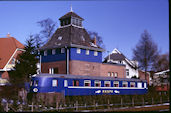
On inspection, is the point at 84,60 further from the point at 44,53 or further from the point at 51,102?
the point at 51,102

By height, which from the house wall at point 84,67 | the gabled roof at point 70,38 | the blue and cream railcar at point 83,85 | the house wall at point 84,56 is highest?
the gabled roof at point 70,38

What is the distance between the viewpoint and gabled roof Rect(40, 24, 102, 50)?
45938 millimetres

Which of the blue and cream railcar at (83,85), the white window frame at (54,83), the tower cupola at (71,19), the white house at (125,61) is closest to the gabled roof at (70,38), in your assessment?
the tower cupola at (71,19)

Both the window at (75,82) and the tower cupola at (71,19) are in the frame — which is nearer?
the window at (75,82)

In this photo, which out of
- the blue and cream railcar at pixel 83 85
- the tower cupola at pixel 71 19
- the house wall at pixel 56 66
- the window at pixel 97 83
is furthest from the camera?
the tower cupola at pixel 71 19

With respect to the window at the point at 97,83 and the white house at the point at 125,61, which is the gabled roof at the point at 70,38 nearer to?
the window at the point at 97,83

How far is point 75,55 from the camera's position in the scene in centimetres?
4472

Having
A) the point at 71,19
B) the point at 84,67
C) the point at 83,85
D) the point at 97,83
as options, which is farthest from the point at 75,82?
the point at 71,19

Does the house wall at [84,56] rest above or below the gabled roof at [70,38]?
below

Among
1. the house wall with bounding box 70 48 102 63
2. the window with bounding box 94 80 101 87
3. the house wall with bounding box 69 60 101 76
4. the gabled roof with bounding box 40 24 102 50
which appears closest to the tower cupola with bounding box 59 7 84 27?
the gabled roof with bounding box 40 24 102 50

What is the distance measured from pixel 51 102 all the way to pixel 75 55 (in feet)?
52.5

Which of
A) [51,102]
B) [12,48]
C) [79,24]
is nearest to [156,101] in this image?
[51,102]

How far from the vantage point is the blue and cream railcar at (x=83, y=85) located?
105 ft

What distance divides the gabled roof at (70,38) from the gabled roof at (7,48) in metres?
4.88
